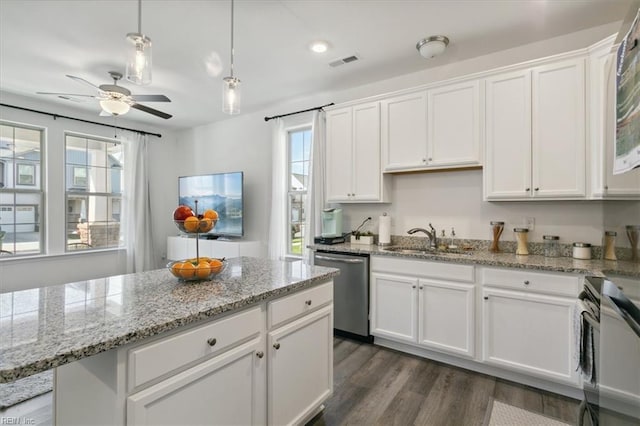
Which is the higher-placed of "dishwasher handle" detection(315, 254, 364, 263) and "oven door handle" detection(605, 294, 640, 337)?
"oven door handle" detection(605, 294, 640, 337)

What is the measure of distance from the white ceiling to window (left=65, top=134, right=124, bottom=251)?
1.19 meters

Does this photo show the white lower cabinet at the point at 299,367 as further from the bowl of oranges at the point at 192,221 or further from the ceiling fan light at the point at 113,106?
the ceiling fan light at the point at 113,106

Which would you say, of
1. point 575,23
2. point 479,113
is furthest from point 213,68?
point 575,23

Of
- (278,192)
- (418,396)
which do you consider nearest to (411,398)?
(418,396)

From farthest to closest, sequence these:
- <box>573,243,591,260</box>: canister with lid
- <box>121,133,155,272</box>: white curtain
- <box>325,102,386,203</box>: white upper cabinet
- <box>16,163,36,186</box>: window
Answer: <box>121,133,155,272</box>: white curtain < <box>16,163,36,186</box>: window < <box>325,102,386,203</box>: white upper cabinet < <box>573,243,591,260</box>: canister with lid

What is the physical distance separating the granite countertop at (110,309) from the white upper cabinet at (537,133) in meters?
1.84

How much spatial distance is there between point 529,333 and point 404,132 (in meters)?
2.01

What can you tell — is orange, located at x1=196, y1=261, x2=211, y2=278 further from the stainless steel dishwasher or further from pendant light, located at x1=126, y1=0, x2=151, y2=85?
the stainless steel dishwasher

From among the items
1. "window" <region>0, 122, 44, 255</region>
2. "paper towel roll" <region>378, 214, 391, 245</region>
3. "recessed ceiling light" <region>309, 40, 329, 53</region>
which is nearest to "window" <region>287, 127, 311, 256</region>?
"paper towel roll" <region>378, 214, 391, 245</region>

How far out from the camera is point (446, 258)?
8.53ft

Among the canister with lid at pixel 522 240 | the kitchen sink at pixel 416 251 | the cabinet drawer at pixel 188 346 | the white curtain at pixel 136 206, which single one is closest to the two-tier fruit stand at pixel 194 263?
the cabinet drawer at pixel 188 346

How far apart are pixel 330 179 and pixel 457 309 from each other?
1910 mm

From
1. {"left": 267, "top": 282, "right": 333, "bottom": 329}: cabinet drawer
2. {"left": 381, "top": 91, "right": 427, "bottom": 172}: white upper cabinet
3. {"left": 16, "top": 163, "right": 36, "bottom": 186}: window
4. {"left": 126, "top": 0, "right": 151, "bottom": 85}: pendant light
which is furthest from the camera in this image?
{"left": 16, "top": 163, "right": 36, "bottom": 186}: window

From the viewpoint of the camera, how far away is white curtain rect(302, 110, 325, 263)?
151 inches
